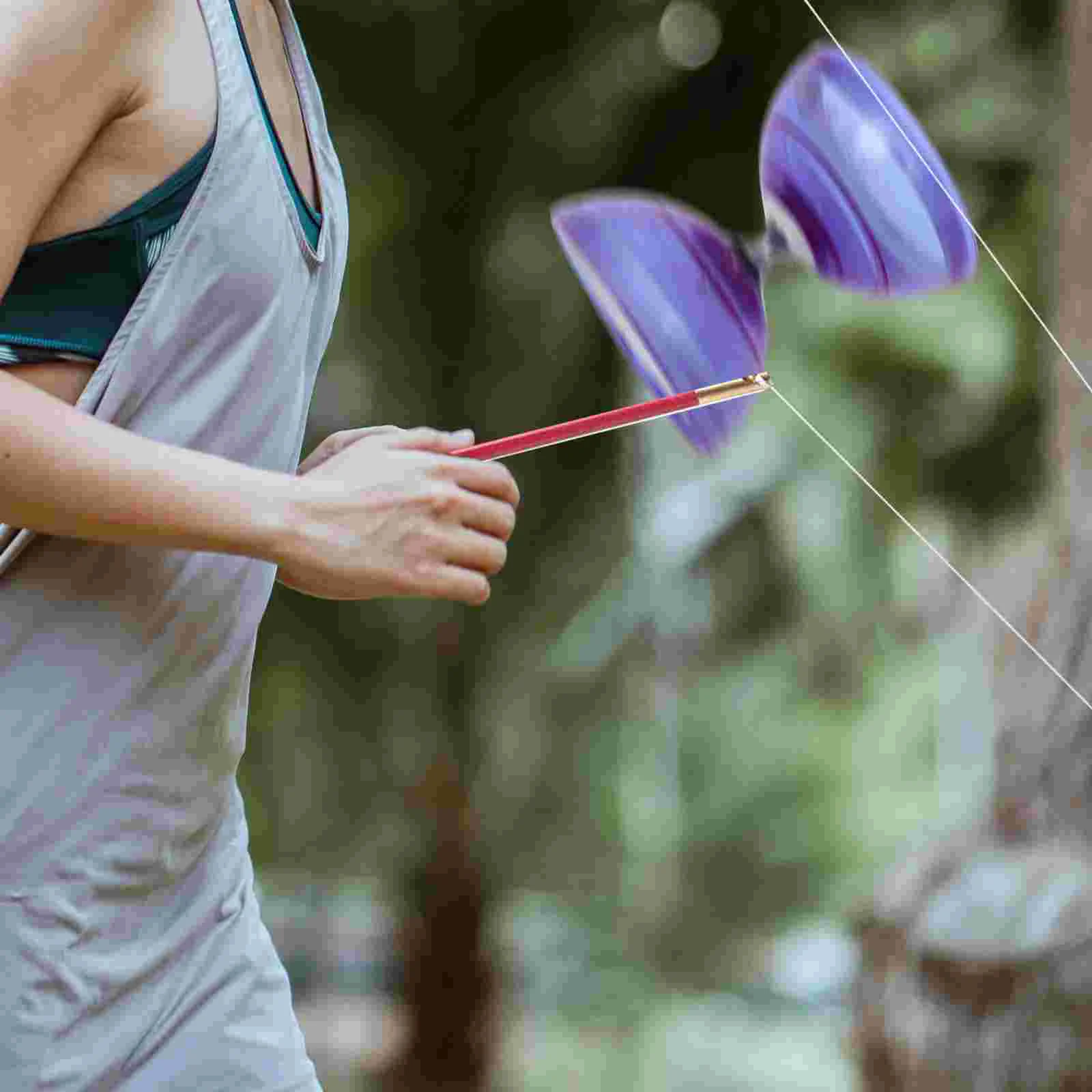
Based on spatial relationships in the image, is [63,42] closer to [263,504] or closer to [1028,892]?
[263,504]

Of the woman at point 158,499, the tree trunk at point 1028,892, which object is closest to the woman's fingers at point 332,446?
the woman at point 158,499

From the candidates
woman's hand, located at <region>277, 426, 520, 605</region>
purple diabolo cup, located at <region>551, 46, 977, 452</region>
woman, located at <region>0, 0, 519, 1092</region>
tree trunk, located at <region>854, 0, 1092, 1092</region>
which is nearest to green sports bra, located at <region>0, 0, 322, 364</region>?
woman, located at <region>0, 0, 519, 1092</region>

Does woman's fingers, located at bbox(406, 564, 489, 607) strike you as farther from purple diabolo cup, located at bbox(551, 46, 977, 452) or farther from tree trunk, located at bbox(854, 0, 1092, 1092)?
tree trunk, located at bbox(854, 0, 1092, 1092)

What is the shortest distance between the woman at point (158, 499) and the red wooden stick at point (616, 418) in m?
0.03

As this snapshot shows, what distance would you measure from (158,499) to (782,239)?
0.50 metres

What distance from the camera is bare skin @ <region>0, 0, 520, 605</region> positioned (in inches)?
32.6

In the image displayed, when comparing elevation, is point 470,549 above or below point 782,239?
below

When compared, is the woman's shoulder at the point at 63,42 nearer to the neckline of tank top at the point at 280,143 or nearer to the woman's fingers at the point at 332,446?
the neckline of tank top at the point at 280,143

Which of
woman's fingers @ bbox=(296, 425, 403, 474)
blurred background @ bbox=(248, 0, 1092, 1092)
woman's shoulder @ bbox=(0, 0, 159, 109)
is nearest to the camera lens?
woman's shoulder @ bbox=(0, 0, 159, 109)

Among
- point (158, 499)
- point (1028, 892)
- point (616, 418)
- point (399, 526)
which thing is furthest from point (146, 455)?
point (1028, 892)

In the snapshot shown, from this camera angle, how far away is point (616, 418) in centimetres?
93

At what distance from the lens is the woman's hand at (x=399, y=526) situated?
2.83 feet

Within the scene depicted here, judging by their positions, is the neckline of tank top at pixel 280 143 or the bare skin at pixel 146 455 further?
the neckline of tank top at pixel 280 143

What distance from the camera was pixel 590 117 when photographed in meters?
4.23
